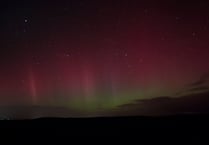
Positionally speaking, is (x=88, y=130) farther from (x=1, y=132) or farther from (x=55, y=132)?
(x=1, y=132)

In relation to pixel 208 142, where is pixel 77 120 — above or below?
above

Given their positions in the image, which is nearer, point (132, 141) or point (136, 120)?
point (132, 141)

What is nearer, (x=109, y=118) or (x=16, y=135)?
(x=16, y=135)

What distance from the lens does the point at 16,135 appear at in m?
19.2

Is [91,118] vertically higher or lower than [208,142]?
higher

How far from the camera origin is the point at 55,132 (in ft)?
65.2

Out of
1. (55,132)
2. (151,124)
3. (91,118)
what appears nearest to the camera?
(55,132)

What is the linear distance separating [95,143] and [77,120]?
814 centimetres

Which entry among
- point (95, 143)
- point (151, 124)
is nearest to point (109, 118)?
point (151, 124)

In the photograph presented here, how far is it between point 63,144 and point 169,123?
6.68 m

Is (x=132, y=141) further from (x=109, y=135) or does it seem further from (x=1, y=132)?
(x=1, y=132)

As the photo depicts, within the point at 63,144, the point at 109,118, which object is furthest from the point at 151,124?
the point at 63,144

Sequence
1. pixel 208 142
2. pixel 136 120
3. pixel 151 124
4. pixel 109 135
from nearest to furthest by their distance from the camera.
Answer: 1. pixel 208 142
2. pixel 109 135
3. pixel 151 124
4. pixel 136 120

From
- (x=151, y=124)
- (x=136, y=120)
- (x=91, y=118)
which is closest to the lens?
(x=151, y=124)
